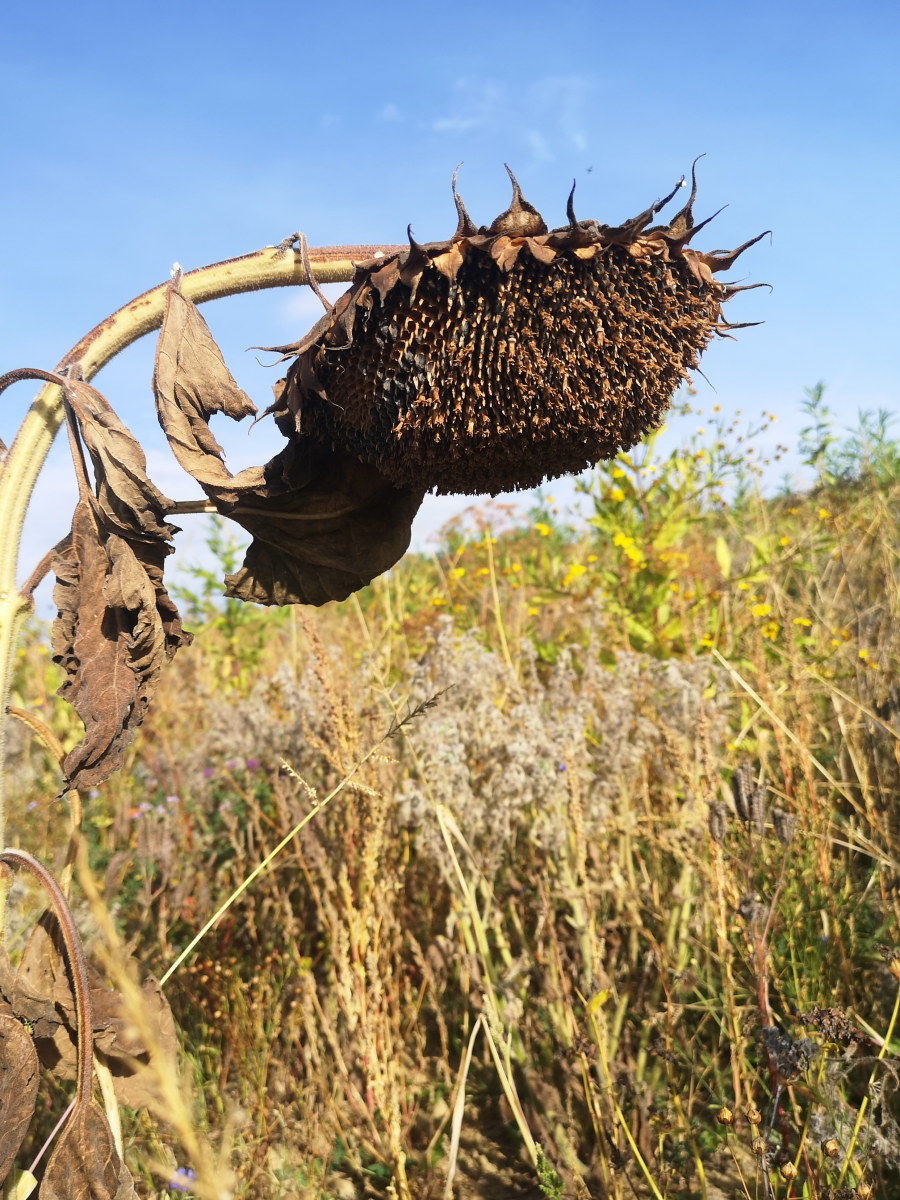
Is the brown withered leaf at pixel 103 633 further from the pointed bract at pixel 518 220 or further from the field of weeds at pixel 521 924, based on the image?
the pointed bract at pixel 518 220

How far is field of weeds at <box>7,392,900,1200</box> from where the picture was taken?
1919 mm

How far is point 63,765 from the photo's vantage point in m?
1.17

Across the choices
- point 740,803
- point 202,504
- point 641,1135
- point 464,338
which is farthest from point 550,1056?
point 464,338

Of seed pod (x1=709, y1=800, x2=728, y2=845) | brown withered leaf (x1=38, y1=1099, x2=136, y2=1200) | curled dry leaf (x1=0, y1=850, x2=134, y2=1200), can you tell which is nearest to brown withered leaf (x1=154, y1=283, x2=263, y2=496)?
curled dry leaf (x1=0, y1=850, x2=134, y2=1200)

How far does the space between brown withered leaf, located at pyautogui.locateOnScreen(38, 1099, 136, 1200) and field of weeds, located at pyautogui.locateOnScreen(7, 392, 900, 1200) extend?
4.2 inches

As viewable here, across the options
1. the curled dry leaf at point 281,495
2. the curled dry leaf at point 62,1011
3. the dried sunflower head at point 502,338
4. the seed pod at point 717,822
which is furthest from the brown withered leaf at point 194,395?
the seed pod at point 717,822

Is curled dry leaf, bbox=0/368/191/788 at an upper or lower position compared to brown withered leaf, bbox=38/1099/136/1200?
upper

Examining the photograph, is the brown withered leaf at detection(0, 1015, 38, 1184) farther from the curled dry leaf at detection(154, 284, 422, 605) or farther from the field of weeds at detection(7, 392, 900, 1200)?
the curled dry leaf at detection(154, 284, 422, 605)

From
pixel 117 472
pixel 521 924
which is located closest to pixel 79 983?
pixel 117 472

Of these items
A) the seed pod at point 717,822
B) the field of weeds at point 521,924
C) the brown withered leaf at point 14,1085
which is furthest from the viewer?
the field of weeds at point 521,924

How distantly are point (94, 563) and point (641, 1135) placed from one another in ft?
5.50

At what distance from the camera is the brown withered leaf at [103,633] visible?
1157 millimetres

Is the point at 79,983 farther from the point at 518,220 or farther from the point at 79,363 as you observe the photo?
the point at 518,220

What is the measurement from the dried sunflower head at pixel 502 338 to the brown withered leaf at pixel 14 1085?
0.86 meters
